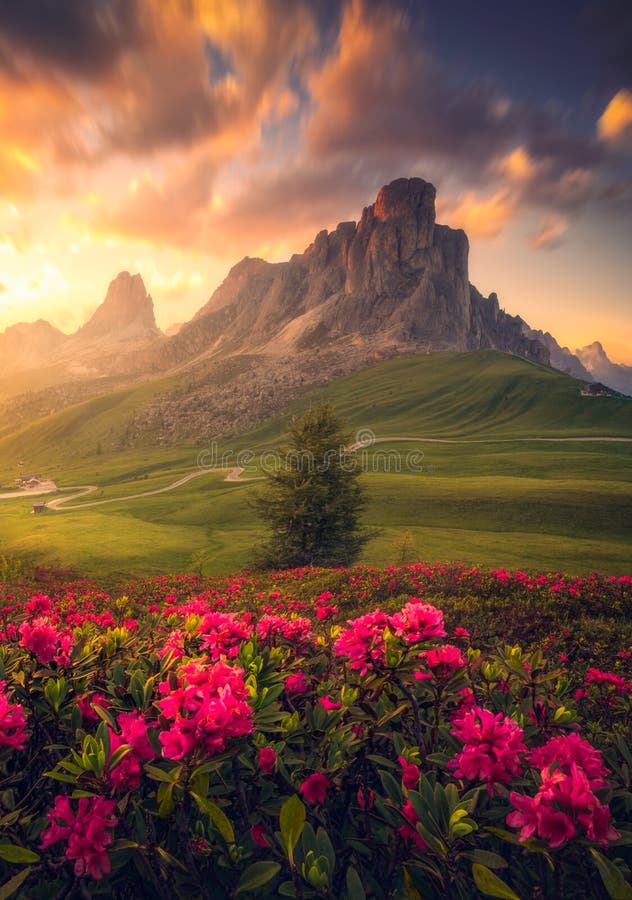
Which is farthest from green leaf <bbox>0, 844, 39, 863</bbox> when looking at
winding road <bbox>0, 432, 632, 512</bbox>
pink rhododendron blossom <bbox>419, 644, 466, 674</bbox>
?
winding road <bbox>0, 432, 632, 512</bbox>

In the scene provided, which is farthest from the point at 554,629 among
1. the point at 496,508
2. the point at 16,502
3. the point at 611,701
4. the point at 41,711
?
the point at 16,502

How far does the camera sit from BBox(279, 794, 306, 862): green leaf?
219cm

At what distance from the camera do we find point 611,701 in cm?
689

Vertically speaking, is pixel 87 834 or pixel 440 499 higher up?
pixel 87 834

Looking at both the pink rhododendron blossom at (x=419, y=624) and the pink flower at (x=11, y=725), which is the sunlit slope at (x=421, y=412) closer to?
the pink rhododendron blossom at (x=419, y=624)

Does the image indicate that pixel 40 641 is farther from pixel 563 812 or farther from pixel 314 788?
pixel 563 812

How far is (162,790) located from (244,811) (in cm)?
69

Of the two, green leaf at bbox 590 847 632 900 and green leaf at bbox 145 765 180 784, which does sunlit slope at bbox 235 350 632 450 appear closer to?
green leaf at bbox 590 847 632 900

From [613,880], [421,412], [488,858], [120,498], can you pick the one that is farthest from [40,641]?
[421,412]

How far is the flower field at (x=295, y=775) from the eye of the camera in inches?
87.7

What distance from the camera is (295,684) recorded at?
144 inches

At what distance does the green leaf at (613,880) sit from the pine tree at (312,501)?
77.3ft

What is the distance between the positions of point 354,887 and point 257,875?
0.54 metres

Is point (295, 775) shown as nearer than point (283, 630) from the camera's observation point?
Yes
